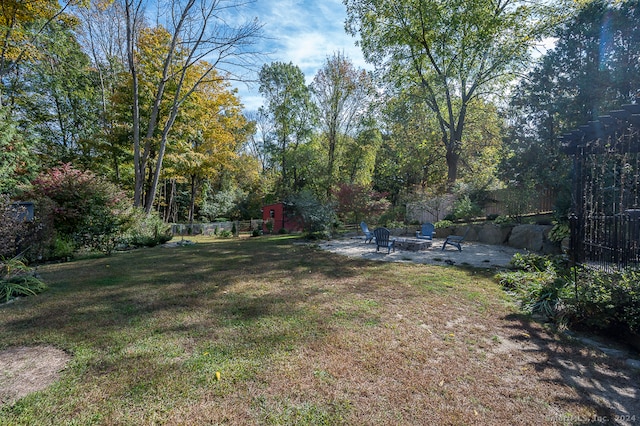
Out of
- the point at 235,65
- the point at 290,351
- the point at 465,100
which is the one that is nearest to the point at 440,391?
the point at 290,351

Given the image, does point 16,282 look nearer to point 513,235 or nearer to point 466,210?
point 513,235

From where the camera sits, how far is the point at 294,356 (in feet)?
8.94

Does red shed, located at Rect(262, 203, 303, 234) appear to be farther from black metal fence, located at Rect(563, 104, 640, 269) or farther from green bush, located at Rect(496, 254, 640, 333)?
black metal fence, located at Rect(563, 104, 640, 269)

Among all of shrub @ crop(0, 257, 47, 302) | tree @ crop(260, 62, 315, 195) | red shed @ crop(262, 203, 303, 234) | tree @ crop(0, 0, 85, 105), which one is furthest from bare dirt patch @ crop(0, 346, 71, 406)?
tree @ crop(260, 62, 315, 195)

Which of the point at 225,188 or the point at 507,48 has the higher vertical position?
the point at 507,48

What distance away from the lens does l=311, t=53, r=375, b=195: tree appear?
23031mm

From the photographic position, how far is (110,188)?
984cm

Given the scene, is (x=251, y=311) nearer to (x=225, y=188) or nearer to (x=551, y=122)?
(x=551, y=122)

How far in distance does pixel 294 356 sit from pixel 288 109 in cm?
2587

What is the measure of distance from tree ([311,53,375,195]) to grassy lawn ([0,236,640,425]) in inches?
729

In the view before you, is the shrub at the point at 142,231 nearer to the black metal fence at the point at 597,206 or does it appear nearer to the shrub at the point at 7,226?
the shrub at the point at 7,226

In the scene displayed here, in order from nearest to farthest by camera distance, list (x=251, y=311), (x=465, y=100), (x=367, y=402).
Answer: (x=367, y=402) → (x=251, y=311) → (x=465, y=100)

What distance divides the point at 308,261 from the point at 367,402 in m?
5.80

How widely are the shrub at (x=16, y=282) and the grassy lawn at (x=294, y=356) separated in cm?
26
